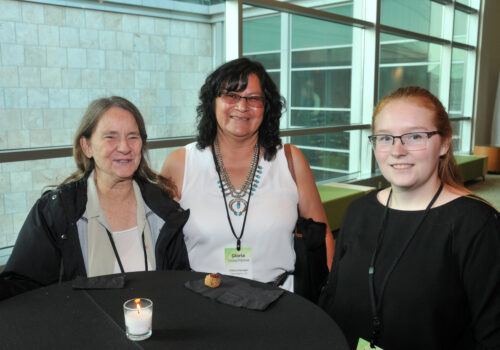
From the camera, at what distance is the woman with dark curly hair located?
1.95 metres

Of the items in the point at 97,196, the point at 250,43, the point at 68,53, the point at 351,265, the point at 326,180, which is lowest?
the point at 326,180

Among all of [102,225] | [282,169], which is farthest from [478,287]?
[102,225]

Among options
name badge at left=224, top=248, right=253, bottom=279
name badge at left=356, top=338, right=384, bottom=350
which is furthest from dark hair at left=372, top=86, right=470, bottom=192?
name badge at left=224, top=248, right=253, bottom=279

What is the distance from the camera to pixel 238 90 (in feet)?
6.59

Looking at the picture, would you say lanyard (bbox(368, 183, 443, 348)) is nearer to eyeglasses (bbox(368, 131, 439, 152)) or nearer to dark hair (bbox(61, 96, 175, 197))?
eyeglasses (bbox(368, 131, 439, 152))

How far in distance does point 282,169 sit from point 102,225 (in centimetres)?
83

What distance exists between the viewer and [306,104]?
21.5 feet

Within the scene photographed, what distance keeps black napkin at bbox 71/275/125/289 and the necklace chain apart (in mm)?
633

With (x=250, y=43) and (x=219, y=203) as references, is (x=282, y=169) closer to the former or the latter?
(x=219, y=203)

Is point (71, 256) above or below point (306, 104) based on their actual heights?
below

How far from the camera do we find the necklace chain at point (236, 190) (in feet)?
6.51

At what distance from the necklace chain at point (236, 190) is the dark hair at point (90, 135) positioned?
0.24m

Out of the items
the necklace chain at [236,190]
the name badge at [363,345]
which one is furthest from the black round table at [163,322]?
the necklace chain at [236,190]

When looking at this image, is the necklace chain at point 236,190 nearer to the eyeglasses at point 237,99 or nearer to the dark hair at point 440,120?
the eyeglasses at point 237,99
